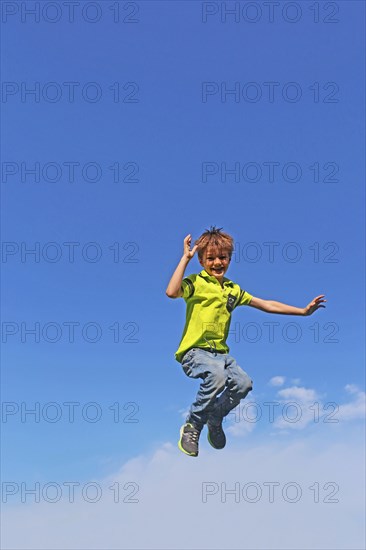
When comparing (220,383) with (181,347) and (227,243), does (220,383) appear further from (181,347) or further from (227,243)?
(227,243)

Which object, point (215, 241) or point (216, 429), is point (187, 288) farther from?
point (216, 429)

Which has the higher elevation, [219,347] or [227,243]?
[227,243]

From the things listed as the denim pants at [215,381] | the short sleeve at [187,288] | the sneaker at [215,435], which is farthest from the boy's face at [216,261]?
the sneaker at [215,435]

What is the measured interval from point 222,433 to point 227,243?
2.75m

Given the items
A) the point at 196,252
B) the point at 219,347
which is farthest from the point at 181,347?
the point at 196,252

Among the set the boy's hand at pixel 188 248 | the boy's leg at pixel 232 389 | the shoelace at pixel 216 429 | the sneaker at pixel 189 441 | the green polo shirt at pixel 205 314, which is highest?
the boy's hand at pixel 188 248

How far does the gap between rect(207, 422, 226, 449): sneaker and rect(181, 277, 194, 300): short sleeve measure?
1936mm

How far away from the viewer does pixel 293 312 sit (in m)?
12.2

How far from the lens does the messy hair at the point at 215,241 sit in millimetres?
11859

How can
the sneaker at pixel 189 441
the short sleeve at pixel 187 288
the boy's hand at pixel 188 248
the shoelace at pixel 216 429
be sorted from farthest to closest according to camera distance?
the shoelace at pixel 216 429
the sneaker at pixel 189 441
the short sleeve at pixel 187 288
the boy's hand at pixel 188 248

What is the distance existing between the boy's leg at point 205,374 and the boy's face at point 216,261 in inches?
44.7

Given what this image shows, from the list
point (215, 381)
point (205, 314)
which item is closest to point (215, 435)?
point (215, 381)

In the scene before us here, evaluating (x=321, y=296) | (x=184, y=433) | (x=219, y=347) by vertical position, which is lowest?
(x=184, y=433)

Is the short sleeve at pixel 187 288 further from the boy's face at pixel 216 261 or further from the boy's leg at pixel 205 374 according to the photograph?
the boy's leg at pixel 205 374
